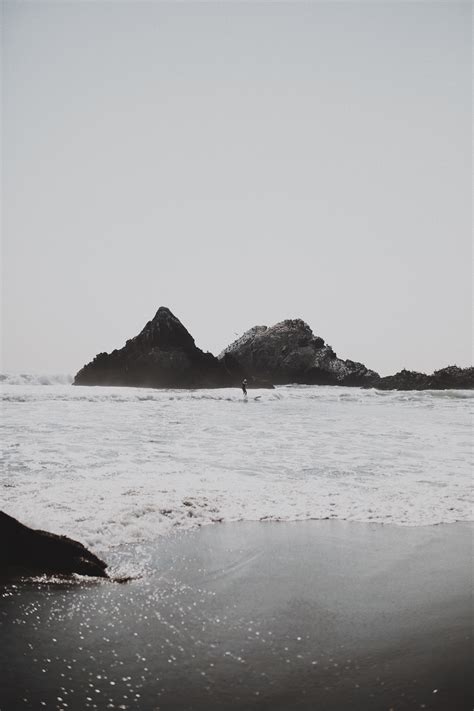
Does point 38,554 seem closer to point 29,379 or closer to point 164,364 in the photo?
point 164,364

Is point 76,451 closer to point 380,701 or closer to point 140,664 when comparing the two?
point 140,664

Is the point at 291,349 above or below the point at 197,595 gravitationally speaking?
above

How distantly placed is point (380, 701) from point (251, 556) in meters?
2.35

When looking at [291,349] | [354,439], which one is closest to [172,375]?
[291,349]

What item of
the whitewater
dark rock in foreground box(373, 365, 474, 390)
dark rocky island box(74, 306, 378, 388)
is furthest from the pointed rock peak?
the whitewater

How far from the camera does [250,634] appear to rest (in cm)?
324

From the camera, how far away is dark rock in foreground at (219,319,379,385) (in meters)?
83.3

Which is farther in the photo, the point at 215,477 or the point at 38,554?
the point at 215,477

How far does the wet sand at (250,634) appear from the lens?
259cm

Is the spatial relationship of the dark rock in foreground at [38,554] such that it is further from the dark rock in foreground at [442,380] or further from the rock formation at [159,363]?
the dark rock in foreground at [442,380]

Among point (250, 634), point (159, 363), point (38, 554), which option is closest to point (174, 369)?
point (159, 363)

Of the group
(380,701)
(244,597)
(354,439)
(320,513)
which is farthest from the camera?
(354,439)

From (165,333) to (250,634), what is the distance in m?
59.2

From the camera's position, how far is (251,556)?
189 inches
